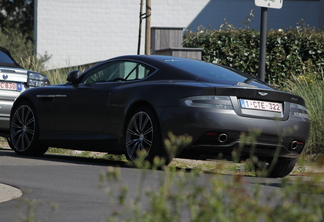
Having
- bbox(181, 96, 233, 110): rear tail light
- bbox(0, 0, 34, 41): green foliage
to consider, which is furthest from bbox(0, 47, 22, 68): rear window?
bbox(0, 0, 34, 41): green foliage

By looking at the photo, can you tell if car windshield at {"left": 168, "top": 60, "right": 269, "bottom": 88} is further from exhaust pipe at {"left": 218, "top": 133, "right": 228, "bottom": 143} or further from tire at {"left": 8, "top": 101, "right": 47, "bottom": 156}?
tire at {"left": 8, "top": 101, "right": 47, "bottom": 156}

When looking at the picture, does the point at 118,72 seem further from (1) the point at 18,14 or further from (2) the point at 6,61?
(1) the point at 18,14

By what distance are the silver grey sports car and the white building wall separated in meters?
19.4

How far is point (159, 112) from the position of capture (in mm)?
7844

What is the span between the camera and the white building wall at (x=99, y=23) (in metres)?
29.3

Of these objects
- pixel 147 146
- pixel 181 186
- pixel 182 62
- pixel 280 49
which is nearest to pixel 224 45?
pixel 280 49

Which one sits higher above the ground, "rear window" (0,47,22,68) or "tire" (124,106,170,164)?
"rear window" (0,47,22,68)

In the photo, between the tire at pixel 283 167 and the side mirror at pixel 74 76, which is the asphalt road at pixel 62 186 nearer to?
the tire at pixel 283 167

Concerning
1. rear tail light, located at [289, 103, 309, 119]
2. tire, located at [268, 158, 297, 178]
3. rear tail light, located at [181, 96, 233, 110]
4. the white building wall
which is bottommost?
tire, located at [268, 158, 297, 178]

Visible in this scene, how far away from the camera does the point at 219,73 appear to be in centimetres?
851

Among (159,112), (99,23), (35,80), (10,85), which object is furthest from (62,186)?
(99,23)

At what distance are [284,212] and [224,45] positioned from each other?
13.4 m

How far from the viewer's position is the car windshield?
8156mm

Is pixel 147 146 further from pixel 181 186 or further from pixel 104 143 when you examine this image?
pixel 181 186
